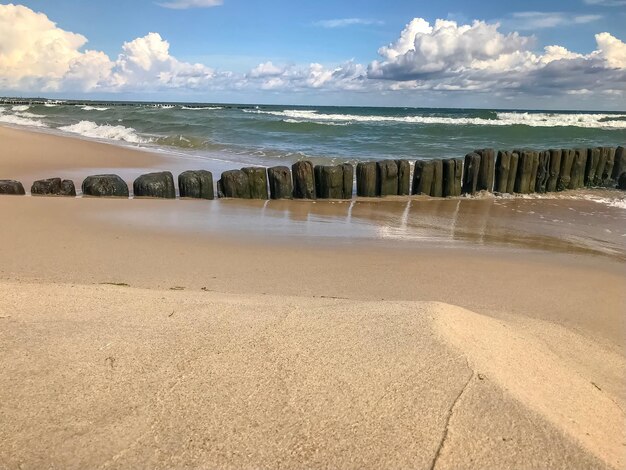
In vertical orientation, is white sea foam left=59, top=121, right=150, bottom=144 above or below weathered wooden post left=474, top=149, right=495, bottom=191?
below

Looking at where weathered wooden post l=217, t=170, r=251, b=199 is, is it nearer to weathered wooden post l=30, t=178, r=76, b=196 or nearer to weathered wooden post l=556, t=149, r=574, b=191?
weathered wooden post l=30, t=178, r=76, b=196

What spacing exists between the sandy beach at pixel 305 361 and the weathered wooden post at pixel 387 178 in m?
4.16

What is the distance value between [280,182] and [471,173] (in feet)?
12.5

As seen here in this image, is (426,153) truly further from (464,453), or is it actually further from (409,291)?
(464,453)

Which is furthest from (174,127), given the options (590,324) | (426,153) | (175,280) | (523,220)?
(590,324)

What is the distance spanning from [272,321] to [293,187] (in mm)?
6690

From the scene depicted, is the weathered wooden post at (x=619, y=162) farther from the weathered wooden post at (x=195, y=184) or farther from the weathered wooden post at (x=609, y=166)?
the weathered wooden post at (x=195, y=184)

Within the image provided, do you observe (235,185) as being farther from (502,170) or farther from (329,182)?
(502,170)

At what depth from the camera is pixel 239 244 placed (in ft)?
19.2

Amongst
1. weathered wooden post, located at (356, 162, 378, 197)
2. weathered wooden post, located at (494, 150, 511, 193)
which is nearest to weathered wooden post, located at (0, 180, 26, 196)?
weathered wooden post, located at (356, 162, 378, 197)

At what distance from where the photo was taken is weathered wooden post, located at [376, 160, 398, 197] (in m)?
9.47

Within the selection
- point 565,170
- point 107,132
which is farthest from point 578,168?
point 107,132

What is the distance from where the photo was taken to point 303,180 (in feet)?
30.1

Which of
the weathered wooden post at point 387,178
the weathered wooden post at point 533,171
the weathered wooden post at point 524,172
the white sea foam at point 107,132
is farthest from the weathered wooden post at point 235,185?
the white sea foam at point 107,132
